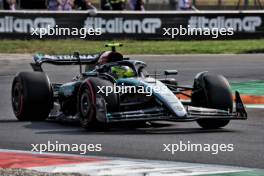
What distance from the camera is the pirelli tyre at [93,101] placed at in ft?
37.7

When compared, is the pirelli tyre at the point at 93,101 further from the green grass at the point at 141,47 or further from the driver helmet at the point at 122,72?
the green grass at the point at 141,47

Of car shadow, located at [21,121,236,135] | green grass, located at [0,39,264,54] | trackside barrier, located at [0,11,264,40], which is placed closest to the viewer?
car shadow, located at [21,121,236,135]

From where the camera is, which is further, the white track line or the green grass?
the green grass

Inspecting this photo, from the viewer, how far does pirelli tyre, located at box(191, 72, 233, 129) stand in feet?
39.1

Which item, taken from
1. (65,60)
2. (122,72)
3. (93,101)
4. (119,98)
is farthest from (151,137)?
(65,60)

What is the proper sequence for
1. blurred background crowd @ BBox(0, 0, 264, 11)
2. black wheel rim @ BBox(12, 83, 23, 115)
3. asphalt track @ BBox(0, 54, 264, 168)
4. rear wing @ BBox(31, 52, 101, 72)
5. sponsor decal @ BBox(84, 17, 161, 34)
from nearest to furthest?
1. asphalt track @ BBox(0, 54, 264, 168)
2. black wheel rim @ BBox(12, 83, 23, 115)
3. rear wing @ BBox(31, 52, 101, 72)
4. sponsor decal @ BBox(84, 17, 161, 34)
5. blurred background crowd @ BBox(0, 0, 264, 11)

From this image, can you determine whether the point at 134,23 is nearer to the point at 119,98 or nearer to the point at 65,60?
the point at 65,60

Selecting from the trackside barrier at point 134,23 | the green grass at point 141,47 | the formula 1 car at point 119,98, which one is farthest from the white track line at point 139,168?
the trackside barrier at point 134,23

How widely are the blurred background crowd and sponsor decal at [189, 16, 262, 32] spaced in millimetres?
3620

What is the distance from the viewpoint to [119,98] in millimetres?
11633

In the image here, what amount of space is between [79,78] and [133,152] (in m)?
3.22

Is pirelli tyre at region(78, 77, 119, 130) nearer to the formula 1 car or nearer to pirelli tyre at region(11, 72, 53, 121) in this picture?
the formula 1 car

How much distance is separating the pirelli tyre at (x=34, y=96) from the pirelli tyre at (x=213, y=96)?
211cm

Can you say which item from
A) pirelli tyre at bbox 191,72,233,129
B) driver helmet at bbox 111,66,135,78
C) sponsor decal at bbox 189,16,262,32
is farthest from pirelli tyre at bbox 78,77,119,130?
sponsor decal at bbox 189,16,262,32
